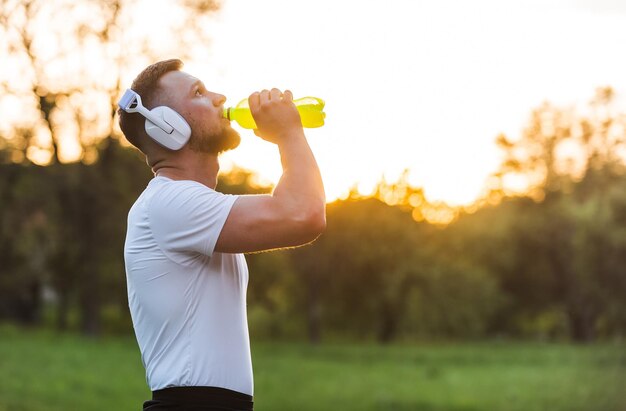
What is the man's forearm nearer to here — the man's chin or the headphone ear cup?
the man's chin

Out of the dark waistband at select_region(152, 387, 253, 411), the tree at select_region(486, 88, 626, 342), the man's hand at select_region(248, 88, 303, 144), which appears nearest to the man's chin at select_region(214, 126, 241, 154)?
the man's hand at select_region(248, 88, 303, 144)

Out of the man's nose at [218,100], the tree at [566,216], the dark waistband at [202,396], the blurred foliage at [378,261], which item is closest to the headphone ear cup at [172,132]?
the man's nose at [218,100]

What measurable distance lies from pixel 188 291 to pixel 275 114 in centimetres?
54

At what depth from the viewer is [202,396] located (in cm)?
270

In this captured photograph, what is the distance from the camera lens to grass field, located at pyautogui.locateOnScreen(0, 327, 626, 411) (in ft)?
59.3

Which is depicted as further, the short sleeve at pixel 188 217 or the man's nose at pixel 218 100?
the man's nose at pixel 218 100

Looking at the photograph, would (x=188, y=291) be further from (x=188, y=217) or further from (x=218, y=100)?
(x=218, y=100)

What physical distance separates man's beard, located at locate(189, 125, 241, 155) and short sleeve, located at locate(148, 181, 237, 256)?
152mm

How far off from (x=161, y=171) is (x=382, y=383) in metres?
22.3

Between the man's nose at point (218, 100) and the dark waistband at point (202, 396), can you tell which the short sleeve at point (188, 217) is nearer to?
the man's nose at point (218, 100)

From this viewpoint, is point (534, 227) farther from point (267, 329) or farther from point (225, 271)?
point (225, 271)

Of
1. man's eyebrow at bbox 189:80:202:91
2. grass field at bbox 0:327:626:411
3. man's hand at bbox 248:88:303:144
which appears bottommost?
grass field at bbox 0:327:626:411

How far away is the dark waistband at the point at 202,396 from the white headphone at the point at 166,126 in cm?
67

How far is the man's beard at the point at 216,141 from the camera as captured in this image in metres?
2.84
